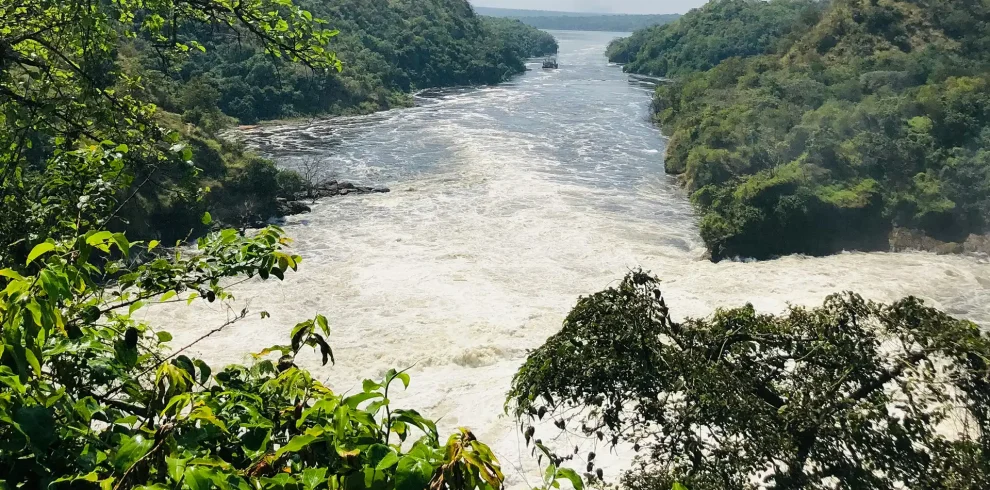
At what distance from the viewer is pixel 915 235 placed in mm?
25094

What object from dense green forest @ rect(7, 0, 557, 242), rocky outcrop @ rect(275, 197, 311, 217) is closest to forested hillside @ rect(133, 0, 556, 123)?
dense green forest @ rect(7, 0, 557, 242)

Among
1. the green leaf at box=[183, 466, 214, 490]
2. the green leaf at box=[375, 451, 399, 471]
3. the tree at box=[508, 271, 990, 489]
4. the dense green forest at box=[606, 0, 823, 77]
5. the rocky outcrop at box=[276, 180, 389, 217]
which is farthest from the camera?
the dense green forest at box=[606, 0, 823, 77]

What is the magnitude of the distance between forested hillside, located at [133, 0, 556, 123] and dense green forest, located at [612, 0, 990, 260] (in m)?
21.1

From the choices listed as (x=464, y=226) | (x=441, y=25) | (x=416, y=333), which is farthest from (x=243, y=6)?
(x=441, y=25)

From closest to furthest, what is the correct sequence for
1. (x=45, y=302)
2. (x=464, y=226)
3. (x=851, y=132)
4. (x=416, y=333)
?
1. (x=45, y=302)
2. (x=416, y=333)
3. (x=464, y=226)
4. (x=851, y=132)

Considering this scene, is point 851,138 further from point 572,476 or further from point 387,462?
point 387,462

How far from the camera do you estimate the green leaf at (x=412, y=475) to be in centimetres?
164

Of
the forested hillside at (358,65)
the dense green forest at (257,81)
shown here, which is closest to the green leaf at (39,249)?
the dense green forest at (257,81)

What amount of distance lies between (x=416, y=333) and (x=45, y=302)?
14.4m

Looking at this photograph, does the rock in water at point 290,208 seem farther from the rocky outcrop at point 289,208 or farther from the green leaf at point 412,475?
the green leaf at point 412,475

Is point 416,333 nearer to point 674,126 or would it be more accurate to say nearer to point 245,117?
point 674,126

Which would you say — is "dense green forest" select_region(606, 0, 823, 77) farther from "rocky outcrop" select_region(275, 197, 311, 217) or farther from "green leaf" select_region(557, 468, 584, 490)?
"green leaf" select_region(557, 468, 584, 490)

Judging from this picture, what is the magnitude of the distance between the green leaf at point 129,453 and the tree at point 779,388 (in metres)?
4.63

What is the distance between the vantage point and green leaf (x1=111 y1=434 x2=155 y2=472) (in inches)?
69.7
